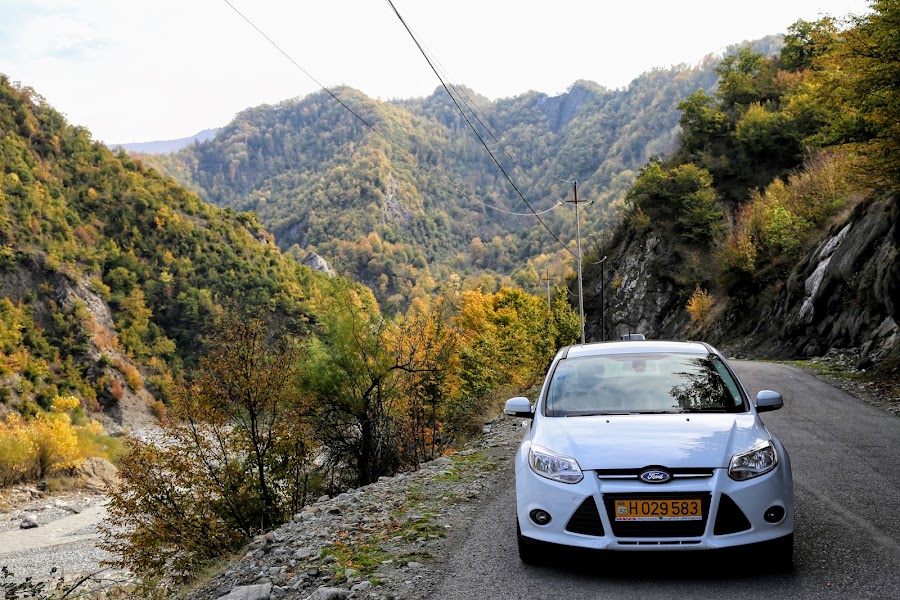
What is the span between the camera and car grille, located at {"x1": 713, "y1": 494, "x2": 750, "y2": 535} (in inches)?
174

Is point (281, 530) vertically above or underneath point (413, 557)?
underneath

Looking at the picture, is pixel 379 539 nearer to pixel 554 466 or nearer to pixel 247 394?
pixel 554 466

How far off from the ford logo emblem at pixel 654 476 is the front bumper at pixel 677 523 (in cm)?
3

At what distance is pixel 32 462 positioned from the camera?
1704 inches

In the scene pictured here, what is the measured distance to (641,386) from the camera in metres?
5.79

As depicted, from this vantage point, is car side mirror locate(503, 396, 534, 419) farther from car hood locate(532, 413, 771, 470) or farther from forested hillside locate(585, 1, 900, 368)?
forested hillside locate(585, 1, 900, 368)

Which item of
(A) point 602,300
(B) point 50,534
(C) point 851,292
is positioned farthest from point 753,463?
(A) point 602,300

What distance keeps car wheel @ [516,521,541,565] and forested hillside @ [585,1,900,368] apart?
12415 millimetres

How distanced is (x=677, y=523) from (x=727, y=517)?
1.09 feet

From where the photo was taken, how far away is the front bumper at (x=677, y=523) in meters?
4.41

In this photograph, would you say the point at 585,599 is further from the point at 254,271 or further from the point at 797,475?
the point at 254,271

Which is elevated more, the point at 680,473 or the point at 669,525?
the point at 680,473

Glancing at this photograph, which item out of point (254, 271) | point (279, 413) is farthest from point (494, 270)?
point (279, 413)

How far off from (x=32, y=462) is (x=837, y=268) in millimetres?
46144
